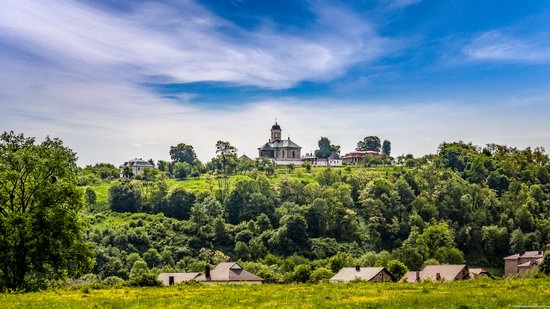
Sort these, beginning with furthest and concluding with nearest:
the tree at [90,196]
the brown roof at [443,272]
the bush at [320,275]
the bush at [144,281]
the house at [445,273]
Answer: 1. the tree at [90,196]
2. the bush at [320,275]
3. the house at [445,273]
4. the brown roof at [443,272]
5. the bush at [144,281]

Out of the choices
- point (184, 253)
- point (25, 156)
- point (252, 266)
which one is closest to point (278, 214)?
point (184, 253)

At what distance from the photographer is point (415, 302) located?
27812 mm

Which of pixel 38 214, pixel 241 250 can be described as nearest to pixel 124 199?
pixel 241 250

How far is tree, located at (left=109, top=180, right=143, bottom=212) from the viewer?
15588cm

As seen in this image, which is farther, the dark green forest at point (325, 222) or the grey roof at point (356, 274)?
the dark green forest at point (325, 222)

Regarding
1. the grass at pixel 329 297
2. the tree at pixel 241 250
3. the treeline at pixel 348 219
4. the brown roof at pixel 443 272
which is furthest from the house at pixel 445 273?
the tree at pixel 241 250

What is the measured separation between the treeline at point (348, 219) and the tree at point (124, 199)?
249 mm

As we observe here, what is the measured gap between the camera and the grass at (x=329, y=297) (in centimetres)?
2766

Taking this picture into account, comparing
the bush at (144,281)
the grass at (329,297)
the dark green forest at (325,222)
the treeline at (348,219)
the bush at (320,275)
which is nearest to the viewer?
the grass at (329,297)

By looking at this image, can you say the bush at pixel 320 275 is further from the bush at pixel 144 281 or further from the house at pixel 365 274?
the bush at pixel 144 281

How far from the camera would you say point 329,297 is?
104 ft

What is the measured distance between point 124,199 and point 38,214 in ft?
384

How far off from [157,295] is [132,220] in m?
110

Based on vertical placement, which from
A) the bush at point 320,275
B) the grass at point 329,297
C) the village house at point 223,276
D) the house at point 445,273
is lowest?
the bush at point 320,275
